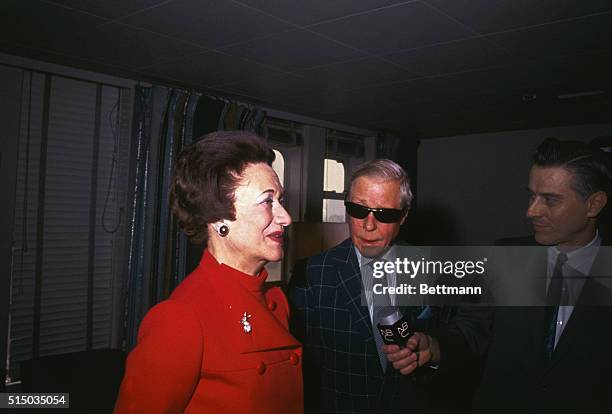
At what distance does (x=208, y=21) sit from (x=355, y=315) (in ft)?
5.79

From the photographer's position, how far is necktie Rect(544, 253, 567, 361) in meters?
1.35

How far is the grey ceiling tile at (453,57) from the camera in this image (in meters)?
2.84

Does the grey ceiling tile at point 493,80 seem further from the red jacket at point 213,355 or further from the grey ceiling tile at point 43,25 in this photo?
the red jacket at point 213,355

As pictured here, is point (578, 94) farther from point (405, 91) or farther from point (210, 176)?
point (210, 176)

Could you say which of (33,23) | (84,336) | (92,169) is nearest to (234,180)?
(33,23)

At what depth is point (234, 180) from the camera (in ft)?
3.78

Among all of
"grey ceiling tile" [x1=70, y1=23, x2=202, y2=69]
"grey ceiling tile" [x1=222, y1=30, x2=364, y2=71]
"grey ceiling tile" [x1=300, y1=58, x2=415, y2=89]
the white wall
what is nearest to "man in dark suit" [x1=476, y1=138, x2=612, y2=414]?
"grey ceiling tile" [x1=222, y1=30, x2=364, y2=71]

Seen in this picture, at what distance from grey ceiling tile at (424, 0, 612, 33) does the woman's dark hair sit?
59.9 inches

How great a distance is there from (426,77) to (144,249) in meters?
2.45

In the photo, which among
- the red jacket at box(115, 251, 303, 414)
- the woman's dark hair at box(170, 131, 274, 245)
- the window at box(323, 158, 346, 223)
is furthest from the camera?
the window at box(323, 158, 346, 223)

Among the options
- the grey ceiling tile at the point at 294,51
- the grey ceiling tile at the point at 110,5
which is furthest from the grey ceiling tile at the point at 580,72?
the grey ceiling tile at the point at 110,5

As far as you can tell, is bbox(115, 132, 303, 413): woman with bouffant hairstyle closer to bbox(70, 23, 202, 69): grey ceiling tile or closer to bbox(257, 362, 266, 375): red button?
bbox(257, 362, 266, 375): red button

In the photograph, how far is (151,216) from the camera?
356 centimetres

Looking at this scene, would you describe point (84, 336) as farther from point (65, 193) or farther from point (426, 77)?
point (426, 77)
